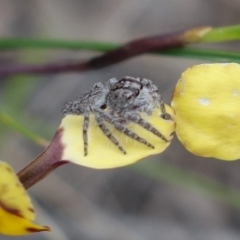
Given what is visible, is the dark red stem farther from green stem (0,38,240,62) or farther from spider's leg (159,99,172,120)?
spider's leg (159,99,172,120)

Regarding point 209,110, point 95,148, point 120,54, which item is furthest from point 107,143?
point 120,54

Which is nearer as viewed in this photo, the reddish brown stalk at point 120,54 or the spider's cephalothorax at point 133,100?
the spider's cephalothorax at point 133,100

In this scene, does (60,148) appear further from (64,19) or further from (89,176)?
(64,19)

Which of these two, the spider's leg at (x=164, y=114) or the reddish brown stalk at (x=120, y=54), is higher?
the reddish brown stalk at (x=120, y=54)

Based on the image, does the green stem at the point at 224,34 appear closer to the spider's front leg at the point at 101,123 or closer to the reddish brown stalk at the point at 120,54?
the reddish brown stalk at the point at 120,54

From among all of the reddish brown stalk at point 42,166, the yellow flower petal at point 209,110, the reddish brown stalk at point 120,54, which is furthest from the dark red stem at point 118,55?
the reddish brown stalk at point 42,166

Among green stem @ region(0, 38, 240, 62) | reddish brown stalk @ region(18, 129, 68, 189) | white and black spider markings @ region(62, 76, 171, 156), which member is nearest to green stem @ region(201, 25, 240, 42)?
green stem @ region(0, 38, 240, 62)
